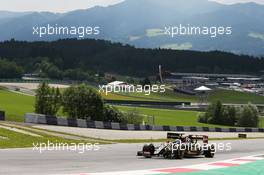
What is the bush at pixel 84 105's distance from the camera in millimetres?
66812

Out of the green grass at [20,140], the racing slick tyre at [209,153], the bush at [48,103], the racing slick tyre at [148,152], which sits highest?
the bush at [48,103]

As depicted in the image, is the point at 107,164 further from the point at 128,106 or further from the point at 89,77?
the point at 89,77

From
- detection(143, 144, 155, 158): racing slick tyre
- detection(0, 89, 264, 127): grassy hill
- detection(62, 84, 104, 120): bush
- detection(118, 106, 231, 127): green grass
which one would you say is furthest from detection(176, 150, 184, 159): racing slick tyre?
detection(118, 106, 231, 127): green grass

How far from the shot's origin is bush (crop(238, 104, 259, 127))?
9082 centimetres

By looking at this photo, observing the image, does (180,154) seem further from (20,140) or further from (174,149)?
(20,140)

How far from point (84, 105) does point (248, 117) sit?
33906mm

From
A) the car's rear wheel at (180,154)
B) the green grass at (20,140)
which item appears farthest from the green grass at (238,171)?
the green grass at (20,140)

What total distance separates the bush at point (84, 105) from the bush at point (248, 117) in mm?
31531

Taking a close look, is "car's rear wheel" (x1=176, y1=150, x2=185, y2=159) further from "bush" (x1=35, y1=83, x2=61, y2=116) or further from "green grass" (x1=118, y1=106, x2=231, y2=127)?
"green grass" (x1=118, y1=106, x2=231, y2=127)

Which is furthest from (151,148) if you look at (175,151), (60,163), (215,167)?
(60,163)

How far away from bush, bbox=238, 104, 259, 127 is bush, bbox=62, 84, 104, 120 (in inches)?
1241

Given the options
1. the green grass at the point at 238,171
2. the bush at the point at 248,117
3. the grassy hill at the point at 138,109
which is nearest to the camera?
the green grass at the point at 238,171

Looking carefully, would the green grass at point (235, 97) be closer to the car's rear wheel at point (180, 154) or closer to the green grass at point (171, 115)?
the green grass at point (171, 115)

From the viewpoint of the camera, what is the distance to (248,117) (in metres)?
91.2
